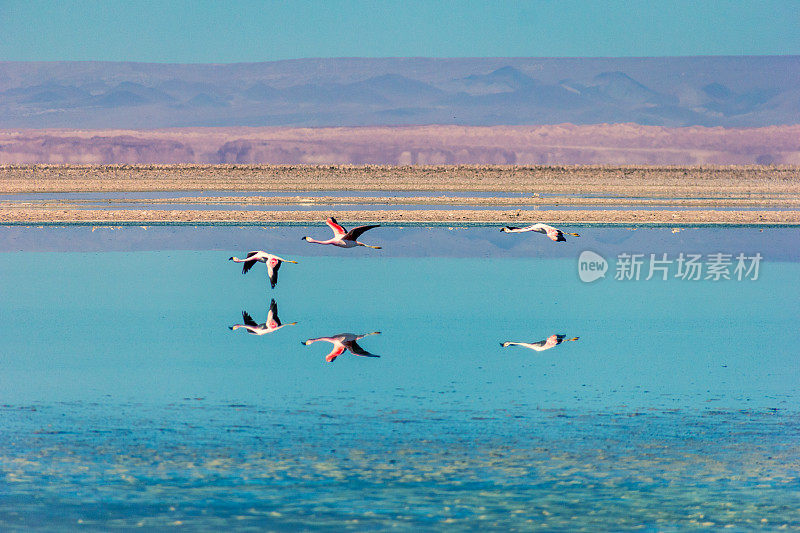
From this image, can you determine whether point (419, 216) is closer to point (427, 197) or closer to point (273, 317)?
point (427, 197)

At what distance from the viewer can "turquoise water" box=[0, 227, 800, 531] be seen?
7516mm

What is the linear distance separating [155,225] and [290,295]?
1304cm

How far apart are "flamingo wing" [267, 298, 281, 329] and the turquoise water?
0.41 ft

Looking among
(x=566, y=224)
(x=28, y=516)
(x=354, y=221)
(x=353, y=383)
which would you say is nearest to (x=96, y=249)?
(x=354, y=221)

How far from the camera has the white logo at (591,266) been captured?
65.3 feet

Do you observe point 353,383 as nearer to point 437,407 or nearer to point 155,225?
point 437,407

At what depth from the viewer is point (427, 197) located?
39.9 m

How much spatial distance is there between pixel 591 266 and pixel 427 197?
1904 centimetres

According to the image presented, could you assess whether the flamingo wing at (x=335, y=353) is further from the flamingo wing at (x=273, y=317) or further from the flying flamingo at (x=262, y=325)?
the flamingo wing at (x=273, y=317)

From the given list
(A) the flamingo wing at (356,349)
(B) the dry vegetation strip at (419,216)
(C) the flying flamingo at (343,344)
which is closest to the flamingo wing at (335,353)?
(C) the flying flamingo at (343,344)

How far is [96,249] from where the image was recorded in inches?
975

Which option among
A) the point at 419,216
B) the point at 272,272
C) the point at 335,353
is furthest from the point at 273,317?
the point at 419,216

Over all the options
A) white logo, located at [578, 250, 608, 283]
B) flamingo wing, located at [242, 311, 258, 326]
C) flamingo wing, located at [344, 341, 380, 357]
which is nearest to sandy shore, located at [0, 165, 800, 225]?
white logo, located at [578, 250, 608, 283]

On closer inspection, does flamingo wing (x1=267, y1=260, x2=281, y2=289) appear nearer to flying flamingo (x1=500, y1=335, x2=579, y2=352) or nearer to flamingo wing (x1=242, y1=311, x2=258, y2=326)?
flamingo wing (x1=242, y1=311, x2=258, y2=326)
